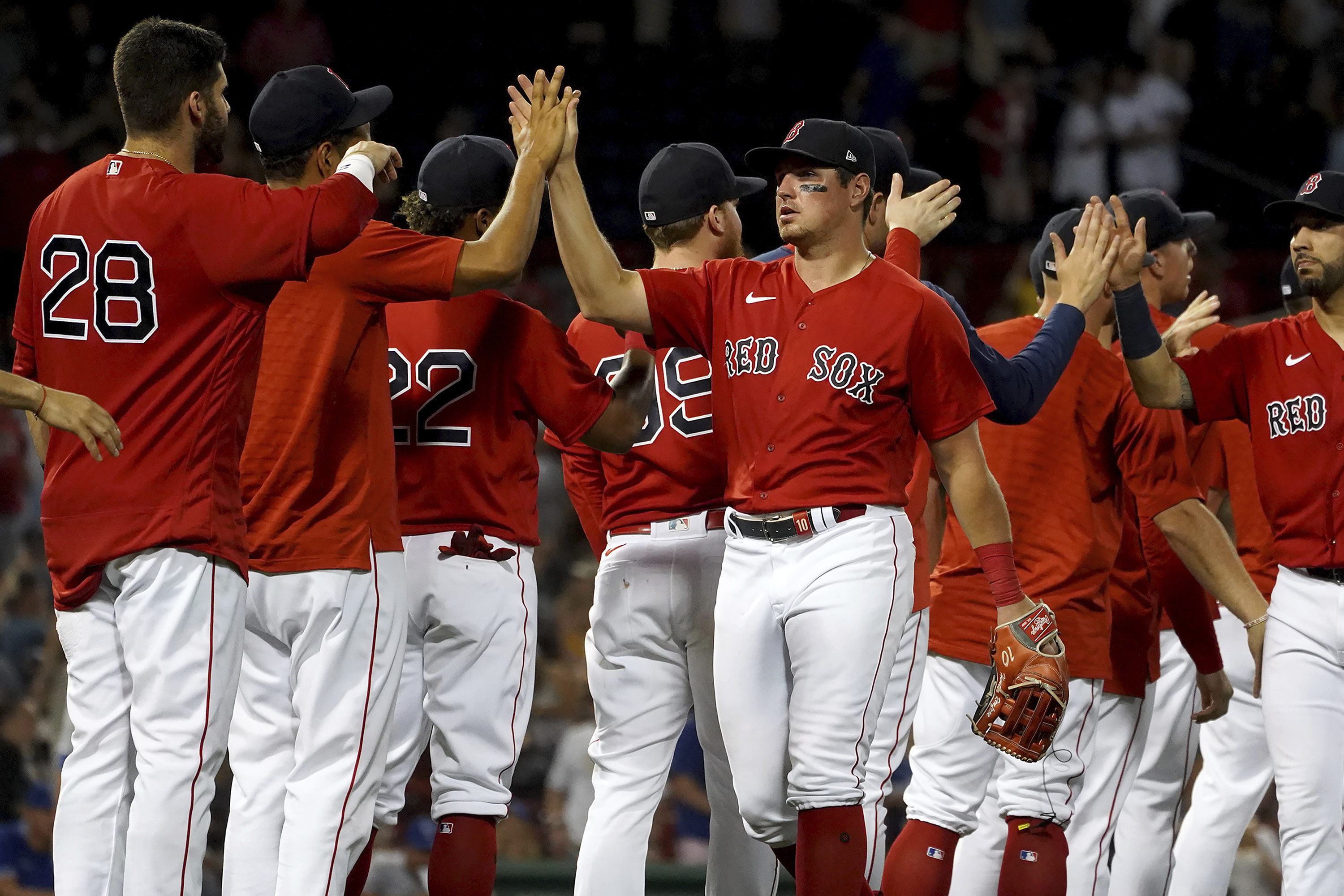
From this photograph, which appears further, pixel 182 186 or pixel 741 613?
pixel 741 613

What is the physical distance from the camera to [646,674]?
4582 mm

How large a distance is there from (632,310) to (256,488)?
1.10m

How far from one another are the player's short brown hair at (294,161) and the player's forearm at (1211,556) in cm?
288

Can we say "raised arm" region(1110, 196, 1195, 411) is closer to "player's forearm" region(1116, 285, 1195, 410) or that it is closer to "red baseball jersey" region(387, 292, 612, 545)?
"player's forearm" region(1116, 285, 1195, 410)

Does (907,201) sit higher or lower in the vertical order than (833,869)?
higher

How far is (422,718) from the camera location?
4578 mm

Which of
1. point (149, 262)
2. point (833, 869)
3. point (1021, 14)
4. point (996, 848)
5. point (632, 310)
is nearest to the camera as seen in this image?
point (149, 262)

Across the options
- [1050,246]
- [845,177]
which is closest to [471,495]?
[845,177]

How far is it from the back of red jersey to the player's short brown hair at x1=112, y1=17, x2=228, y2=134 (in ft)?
4.63

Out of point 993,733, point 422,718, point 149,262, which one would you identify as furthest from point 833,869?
point 149,262

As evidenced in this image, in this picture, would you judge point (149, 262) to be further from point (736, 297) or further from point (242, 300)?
point (736, 297)

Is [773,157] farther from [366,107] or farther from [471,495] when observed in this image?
[471,495]

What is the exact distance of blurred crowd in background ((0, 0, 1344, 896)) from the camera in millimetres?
10359

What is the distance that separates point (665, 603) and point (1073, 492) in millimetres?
1458
